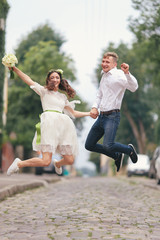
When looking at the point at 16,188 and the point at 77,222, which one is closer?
the point at 77,222

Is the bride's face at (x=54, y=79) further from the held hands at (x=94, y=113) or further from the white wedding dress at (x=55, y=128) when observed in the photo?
the held hands at (x=94, y=113)

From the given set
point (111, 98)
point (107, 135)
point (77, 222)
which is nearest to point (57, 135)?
point (107, 135)

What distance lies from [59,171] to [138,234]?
213 centimetres

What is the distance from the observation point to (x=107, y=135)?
7.29 metres

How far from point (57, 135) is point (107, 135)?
29.9 inches

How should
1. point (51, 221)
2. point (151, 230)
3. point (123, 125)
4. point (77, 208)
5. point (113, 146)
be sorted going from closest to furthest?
1. point (151, 230)
2. point (51, 221)
3. point (113, 146)
4. point (77, 208)
5. point (123, 125)

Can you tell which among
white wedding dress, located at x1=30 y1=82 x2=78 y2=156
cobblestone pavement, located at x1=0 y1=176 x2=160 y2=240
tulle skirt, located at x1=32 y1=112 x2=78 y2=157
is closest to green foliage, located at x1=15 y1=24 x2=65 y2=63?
cobblestone pavement, located at x1=0 y1=176 x2=160 y2=240

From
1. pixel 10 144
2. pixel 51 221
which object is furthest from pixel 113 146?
pixel 10 144

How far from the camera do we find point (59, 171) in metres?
7.57

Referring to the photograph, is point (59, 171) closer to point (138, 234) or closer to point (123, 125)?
point (138, 234)

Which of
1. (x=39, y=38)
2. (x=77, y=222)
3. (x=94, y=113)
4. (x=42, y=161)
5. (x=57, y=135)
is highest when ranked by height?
(x=39, y=38)

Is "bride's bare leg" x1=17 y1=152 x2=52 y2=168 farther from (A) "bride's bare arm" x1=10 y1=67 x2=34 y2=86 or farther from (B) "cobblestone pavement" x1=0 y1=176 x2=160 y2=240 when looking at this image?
(A) "bride's bare arm" x1=10 y1=67 x2=34 y2=86

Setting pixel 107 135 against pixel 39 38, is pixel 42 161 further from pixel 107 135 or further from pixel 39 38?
pixel 39 38

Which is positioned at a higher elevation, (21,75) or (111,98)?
(21,75)
